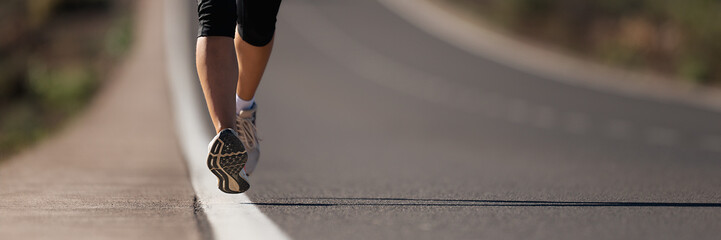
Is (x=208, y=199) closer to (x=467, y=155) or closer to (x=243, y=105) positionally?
(x=243, y=105)

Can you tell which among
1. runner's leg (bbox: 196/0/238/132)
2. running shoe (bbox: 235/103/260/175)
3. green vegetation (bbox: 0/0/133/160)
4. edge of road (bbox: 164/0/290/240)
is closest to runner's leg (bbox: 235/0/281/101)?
running shoe (bbox: 235/103/260/175)

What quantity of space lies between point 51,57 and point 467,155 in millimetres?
21794

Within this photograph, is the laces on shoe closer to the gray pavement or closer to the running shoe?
the running shoe

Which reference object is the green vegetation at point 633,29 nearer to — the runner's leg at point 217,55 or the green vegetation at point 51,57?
the green vegetation at point 51,57

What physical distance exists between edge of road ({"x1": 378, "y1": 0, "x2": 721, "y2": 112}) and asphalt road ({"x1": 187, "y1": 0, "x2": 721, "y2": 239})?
76 cm

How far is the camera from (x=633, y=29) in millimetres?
29641

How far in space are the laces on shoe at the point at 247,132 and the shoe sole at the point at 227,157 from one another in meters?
0.69

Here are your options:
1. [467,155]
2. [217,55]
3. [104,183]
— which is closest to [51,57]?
[467,155]

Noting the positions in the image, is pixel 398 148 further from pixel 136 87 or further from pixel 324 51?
pixel 324 51

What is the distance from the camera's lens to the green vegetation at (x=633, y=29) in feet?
84.5

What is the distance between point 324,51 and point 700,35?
12415 mm

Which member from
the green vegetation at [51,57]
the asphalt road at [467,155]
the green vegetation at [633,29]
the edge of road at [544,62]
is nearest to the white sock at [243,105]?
the asphalt road at [467,155]

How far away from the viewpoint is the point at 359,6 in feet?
149

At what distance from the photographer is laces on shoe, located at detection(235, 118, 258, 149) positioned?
19.3 feet
